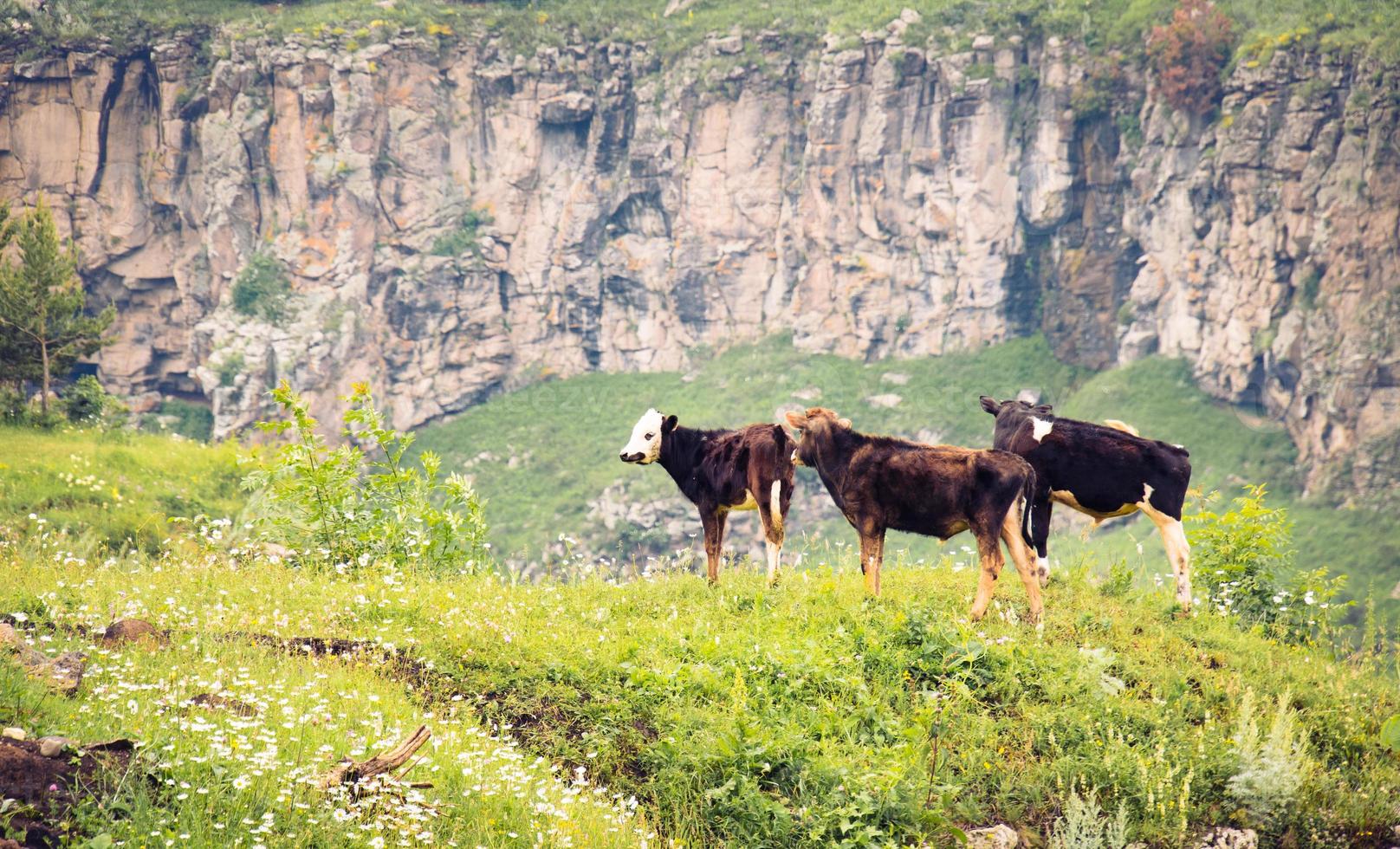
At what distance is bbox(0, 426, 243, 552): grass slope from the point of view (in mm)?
26422

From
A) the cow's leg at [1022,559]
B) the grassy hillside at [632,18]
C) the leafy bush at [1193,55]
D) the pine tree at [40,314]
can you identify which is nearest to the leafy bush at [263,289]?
the grassy hillside at [632,18]

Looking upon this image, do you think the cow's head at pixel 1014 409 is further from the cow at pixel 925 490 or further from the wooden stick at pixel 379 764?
the wooden stick at pixel 379 764

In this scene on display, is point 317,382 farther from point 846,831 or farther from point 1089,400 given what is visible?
point 846,831

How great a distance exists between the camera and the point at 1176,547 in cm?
1391

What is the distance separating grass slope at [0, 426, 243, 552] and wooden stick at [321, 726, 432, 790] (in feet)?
57.1

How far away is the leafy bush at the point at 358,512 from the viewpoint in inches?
574

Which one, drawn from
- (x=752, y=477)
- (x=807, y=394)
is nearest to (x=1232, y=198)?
(x=807, y=394)

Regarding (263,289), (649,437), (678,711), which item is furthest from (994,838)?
(263,289)

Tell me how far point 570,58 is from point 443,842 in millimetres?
84598

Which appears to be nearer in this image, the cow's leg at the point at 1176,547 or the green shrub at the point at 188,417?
the cow's leg at the point at 1176,547

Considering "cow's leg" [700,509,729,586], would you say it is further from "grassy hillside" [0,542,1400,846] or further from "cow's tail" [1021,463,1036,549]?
"cow's tail" [1021,463,1036,549]

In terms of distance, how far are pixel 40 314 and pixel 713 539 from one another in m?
22.5

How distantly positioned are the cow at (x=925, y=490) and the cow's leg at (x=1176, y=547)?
148 centimetres

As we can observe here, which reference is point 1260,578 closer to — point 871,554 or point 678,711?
point 871,554
